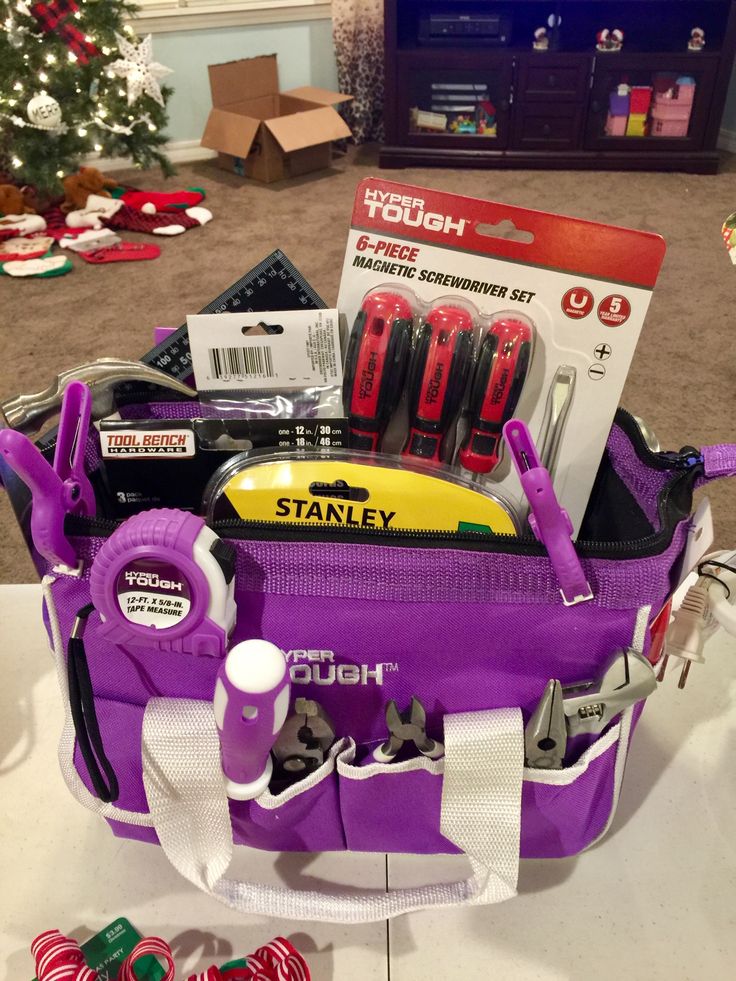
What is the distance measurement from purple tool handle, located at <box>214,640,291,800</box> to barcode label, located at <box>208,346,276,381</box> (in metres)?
0.26

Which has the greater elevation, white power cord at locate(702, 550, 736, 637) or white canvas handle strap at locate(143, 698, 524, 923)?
white power cord at locate(702, 550, 736, 637)

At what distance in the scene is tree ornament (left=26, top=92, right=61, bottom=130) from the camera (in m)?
1.97

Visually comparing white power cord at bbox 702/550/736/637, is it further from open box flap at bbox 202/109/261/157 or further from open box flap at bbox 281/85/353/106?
open box flap at bbox 281/85/353/106

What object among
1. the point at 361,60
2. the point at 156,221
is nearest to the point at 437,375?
the point at 156,221

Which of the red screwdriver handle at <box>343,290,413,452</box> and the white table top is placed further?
the red screwdriver handle at <box>343,290,413,452</box>

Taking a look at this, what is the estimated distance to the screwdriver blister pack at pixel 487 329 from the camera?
1.91ft

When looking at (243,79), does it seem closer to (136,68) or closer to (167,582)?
(136,68)

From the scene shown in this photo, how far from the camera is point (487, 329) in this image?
61 cm

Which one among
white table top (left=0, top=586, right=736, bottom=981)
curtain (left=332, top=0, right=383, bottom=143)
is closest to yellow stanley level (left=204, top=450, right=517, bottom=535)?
white table top (left=0, top=586, right=736, bottom=981)

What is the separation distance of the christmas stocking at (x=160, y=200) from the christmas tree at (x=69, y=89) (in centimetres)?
11

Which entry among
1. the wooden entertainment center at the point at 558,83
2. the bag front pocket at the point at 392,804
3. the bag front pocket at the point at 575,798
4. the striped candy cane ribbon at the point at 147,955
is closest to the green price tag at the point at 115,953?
the striped candy cane ribbon at the point at 147,955

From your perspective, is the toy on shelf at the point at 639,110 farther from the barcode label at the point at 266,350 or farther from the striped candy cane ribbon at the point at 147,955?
the striped candy cane ribbon at the point at 147,955

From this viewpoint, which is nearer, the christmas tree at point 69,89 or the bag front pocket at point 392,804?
the bag front pocket at point 392,804

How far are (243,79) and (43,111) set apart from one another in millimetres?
711
